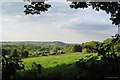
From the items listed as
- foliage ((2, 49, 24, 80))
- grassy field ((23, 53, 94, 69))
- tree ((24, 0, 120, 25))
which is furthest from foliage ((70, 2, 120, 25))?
foliage ((2, 49, 24, 80))

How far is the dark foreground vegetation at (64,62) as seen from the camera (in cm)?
432

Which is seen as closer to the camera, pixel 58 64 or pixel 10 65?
pixel 10 65

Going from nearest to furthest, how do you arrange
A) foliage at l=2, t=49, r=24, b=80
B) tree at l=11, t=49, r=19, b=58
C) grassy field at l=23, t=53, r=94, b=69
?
foliage at l=2, t=49, r=24, b=80 < tree at l=11, t=49, r=19, b=58 < grassy field at l=23, t=53, r=94, b=69

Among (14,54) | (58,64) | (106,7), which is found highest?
(106,7)

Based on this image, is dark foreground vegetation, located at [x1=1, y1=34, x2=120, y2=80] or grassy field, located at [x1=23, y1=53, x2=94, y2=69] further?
grassy field, located at [x1=23, y1=53, x2=94, y2=69]

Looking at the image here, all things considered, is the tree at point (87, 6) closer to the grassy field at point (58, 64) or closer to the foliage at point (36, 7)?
the foliage at point (36, 7)

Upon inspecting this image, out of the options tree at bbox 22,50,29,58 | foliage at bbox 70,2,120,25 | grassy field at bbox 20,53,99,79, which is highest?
foliage at bbox 70,2,120,25

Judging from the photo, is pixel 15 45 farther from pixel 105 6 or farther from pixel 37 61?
pixel 105 6

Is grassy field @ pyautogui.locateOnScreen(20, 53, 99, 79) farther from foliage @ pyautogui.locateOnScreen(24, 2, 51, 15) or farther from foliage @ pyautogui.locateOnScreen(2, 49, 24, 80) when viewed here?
foliage @ pyautogui.locateOnScreen(24, 2, 51, 15)

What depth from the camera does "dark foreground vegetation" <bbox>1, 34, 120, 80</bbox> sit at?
4324 mm

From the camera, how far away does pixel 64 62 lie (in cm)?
464

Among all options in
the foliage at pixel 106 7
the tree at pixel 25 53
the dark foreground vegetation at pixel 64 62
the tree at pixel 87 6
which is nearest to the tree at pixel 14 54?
the dark foreground vegetation at pixel 64 62

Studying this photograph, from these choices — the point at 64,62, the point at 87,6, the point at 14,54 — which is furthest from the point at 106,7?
the point at 14,54

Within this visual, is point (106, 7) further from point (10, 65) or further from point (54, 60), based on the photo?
point (10, 65)
